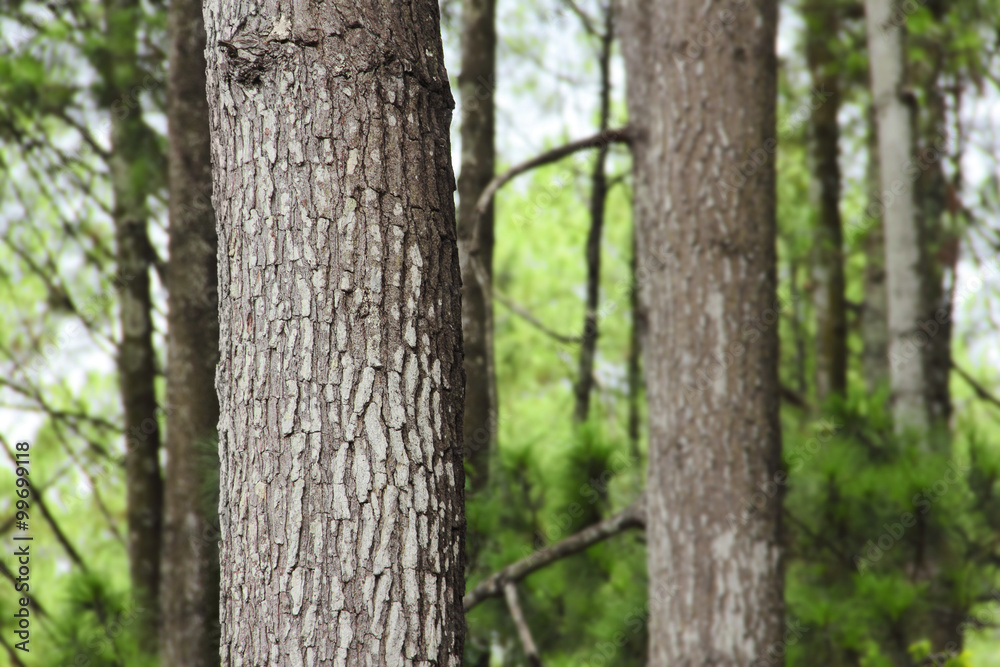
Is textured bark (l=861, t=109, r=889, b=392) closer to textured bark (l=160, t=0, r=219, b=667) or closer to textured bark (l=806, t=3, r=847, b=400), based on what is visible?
textured bark (l=806, t=3, r=847, b=400)

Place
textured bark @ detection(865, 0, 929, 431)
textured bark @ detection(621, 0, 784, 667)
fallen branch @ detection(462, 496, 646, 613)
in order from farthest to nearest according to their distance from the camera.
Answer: textured bark @ detection(865, 0, 929, 431) → fallen branch @ detection(462, 496, 646, 613) → textured bark @ detection(621, 0, 784, 667)

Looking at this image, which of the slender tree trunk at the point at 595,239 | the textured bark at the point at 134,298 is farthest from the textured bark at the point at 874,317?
the textured bark at the point at 134,298

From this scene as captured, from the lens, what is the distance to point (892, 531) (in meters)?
3.63

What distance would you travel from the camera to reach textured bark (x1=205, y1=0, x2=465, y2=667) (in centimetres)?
120

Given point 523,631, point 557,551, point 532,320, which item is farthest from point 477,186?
point 523,631

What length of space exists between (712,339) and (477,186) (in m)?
1.65

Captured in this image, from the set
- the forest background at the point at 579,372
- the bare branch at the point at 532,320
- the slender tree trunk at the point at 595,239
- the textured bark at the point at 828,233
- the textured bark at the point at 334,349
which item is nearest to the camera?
the textured bark at the point at 334,349

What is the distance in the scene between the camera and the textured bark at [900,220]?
4773mm

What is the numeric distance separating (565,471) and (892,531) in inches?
58.2

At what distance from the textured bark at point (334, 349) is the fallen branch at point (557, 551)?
1819 millimetres

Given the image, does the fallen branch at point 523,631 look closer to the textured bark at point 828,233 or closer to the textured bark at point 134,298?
the textured bark at point 134,298

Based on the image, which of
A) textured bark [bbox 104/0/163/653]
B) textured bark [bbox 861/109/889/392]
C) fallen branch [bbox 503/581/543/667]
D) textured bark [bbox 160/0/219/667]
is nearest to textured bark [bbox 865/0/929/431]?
textured bark [bbox 861/109/889/392]

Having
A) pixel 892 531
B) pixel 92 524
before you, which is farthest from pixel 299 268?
pixel 92 524

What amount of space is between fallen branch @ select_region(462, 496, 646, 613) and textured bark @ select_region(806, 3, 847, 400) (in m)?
4.42
